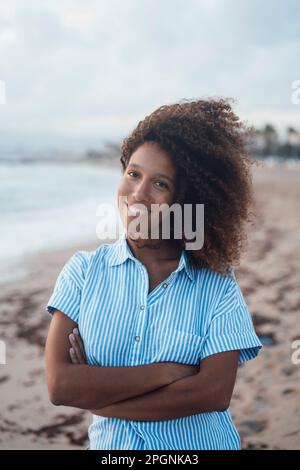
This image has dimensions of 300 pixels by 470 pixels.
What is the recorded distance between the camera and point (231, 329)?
186cm

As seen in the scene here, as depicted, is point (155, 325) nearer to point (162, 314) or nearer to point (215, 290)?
point (162, 314)

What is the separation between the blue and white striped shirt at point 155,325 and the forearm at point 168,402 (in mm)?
52

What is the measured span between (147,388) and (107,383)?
14 cm

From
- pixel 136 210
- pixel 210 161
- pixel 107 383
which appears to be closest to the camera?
pixel 107 383

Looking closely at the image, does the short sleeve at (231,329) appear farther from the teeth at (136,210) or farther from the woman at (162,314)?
the teeth at (136,210)

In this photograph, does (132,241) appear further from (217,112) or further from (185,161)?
(217,112)

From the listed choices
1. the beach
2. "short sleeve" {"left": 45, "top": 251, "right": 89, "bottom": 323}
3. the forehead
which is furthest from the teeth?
the beach

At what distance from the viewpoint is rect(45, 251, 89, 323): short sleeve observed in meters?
1.91

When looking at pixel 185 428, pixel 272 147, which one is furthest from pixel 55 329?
pixel 272 147

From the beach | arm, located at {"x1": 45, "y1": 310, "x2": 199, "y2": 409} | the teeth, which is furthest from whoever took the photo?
the beach

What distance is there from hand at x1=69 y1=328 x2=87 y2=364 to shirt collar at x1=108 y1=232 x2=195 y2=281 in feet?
1.04

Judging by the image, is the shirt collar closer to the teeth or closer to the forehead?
the teeth

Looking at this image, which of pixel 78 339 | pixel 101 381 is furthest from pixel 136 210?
pixel 101 381

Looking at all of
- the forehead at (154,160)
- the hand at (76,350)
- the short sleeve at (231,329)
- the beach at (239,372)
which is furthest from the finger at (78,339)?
the beach at (239,372)
